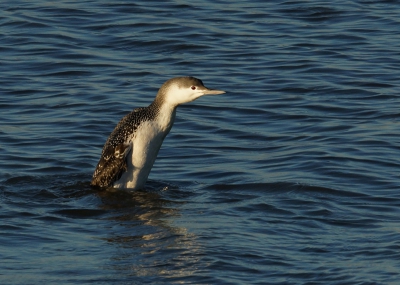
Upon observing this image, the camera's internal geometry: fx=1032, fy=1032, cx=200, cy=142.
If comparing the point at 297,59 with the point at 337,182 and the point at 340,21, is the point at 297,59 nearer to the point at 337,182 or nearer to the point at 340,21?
the point at 340,21

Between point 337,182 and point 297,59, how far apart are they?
18.9 ft

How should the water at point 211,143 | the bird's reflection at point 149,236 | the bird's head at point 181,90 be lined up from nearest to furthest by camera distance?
the bird's reflection at point 149,236, the water at point 211,143, the bird's head at point 181,90

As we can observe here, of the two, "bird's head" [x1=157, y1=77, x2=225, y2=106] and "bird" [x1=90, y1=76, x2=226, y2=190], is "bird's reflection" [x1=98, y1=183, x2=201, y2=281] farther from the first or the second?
"bird's head" [x1=157, y1=77, x2=225, y2=106]

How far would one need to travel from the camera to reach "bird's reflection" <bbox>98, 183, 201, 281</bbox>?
8.60 m

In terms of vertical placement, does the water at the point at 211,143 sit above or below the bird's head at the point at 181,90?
below

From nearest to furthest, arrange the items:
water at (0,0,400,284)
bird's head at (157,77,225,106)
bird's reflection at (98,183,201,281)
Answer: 1. bird's reflection at (98,183,201,281)
2. water at (0,0,400,284)
3. bird's head at (157,77,225,106)

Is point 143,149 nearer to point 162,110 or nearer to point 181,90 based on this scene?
point 162,110

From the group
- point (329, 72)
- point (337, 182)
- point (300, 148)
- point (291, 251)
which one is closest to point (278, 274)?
point (291, 251)

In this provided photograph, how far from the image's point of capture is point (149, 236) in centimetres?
956

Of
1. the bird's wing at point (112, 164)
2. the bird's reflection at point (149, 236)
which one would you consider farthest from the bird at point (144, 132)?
the bird's reflection at point (149, 236)

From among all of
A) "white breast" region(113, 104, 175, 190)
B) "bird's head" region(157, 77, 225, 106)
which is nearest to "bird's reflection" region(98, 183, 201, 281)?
"white breast" region(113, 104, 175, 190)

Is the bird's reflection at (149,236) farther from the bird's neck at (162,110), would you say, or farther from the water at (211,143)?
the bird's neck at (162,110)

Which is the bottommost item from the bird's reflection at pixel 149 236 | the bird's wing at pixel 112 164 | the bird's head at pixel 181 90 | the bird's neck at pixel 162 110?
the bird's reflection at pixel 149 236

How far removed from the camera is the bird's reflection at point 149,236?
8.60m
